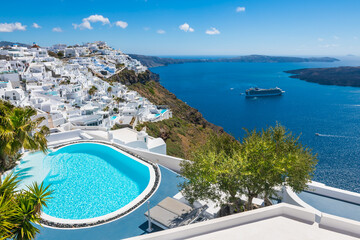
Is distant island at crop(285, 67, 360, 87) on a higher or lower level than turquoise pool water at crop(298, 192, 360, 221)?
higher

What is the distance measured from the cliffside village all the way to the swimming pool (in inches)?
80.9

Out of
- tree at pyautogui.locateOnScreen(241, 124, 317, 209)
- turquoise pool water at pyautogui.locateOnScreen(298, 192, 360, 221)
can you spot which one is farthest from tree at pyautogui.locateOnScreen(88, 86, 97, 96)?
turquoise pool water at pyautogui.locateOnScreen(298, 192, 360, 221)

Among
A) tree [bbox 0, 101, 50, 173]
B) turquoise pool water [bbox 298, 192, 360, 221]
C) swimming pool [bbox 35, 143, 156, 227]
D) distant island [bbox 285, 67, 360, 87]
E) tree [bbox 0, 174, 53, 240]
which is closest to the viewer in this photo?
tree [bbox 0, 174, 53, 240]

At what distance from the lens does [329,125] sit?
2211 inches

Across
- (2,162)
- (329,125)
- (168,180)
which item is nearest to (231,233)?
(168,180)

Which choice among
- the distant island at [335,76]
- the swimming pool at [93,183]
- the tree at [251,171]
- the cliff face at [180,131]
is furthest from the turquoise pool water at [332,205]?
the distant island at [335,76]

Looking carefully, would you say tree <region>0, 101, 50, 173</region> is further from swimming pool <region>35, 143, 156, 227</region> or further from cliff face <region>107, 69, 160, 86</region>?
cliff face <region>107, 69, 160, 86</region>

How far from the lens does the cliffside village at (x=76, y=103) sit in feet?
60.6

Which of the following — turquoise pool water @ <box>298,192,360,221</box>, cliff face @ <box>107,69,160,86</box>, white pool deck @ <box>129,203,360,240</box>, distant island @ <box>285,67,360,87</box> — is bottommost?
turquoise pool water @ <box>298,192,360,221</box>

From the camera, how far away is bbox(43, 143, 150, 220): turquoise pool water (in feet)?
35.6

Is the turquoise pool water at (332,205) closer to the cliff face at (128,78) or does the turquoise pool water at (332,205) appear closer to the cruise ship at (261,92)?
the cliff face at (128,78)

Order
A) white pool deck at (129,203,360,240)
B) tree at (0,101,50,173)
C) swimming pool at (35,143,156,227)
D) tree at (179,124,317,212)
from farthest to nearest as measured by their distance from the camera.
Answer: swimming pool at (35,143,156,227), tree at (0,101,50,173), tree at (179,124,317,212), white pool deck at (129,203,360,240)

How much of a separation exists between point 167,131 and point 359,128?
45.6 m

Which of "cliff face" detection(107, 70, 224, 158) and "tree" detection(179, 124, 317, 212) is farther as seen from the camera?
"cliff face" detection(107, 70, 224, 158)
